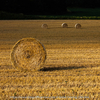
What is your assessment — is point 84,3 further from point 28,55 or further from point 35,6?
point 28,55

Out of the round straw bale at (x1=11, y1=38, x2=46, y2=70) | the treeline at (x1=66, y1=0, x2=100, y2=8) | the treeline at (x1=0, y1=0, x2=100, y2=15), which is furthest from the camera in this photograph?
the treeline at (x1=66, y1=0, x2=100, y2=8)

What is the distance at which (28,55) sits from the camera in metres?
11.4

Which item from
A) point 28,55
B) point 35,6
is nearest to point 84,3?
point 35,6

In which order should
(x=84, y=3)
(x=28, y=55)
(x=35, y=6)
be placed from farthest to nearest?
1. (x=84, y=3)
2. (x=35, y=6)
3. (x=28, y=55)

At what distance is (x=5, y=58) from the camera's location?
15.3m

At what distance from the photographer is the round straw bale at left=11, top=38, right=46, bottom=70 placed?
11266 millimetres

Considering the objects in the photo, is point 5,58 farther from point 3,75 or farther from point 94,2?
point 94,2

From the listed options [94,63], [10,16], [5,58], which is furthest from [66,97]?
[10,16]

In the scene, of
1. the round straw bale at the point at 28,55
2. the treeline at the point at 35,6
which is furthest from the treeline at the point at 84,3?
the round straw bale at the point at 28,55

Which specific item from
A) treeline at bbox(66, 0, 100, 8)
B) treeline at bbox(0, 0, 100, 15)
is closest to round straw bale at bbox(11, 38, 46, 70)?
treeline at bbox(0, 0, 100, 15)

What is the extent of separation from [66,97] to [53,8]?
293ft

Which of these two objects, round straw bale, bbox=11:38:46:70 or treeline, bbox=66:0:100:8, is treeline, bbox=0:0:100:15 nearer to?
treeline, bbox=66:0:100:8

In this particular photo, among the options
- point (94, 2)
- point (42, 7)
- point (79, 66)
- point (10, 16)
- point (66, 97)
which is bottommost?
point (66, 97)

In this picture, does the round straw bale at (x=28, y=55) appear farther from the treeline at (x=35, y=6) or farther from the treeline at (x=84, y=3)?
the treeline at (x=84, y=3)
